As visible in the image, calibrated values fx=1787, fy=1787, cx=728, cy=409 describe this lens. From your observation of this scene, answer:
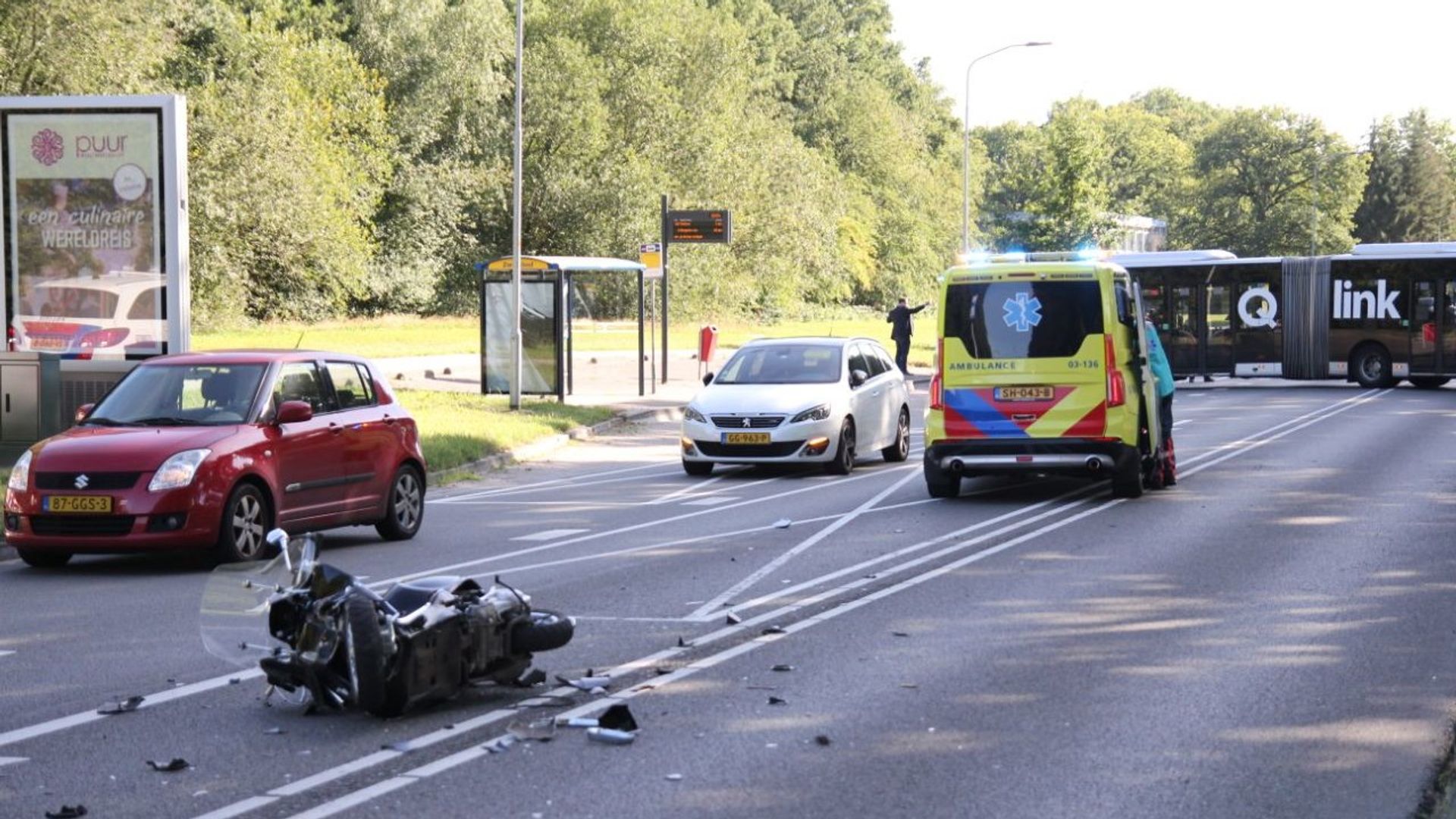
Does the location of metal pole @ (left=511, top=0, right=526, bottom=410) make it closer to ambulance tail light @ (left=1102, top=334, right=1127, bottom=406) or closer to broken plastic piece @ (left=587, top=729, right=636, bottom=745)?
ambulance tail light @ (left=1102, top=334, right=1127, bottom=406)

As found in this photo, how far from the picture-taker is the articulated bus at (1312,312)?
A: 40031mm

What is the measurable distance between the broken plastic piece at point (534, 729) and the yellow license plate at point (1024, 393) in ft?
33.1

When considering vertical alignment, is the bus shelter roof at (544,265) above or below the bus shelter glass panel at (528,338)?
above

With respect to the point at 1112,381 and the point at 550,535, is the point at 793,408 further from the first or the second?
the point at 550,535

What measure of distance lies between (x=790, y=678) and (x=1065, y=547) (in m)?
5.58

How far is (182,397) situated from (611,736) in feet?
24.9

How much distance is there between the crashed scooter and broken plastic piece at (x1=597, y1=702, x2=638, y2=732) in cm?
60

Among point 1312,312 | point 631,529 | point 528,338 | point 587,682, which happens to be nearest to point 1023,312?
point 631,529

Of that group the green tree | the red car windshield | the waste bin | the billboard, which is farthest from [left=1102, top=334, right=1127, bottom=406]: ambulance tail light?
the green tree

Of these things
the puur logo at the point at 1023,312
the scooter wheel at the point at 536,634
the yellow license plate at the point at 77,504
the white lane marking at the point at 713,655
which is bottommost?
the white lane marking at the point at 713,655

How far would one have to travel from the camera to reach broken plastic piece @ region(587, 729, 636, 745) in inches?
275

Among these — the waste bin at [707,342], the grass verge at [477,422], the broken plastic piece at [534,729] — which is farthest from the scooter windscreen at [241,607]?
the waste bin at [707,342]

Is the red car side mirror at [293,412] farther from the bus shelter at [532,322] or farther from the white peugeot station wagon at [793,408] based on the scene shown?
the bus shelter at [532,322]

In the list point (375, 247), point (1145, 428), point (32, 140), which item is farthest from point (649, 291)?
point (1145, 428)
